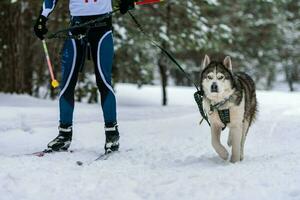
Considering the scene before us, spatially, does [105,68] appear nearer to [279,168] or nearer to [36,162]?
[36,162]

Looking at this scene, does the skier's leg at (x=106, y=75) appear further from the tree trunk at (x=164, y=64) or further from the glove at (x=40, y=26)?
the tree trunk at (x=164, y=64)

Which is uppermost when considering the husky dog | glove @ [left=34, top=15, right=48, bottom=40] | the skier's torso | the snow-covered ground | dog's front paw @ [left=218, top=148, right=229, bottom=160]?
the skier's torso

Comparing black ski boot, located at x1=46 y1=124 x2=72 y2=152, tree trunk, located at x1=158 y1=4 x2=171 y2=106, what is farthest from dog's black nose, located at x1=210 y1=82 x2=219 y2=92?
tree trunk, located at x1=158 y1=4 x2=171 y2=106

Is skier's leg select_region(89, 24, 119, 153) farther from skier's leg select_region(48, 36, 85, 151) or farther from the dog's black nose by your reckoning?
the dog's black nose

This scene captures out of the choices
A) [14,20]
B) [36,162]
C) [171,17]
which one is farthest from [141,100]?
[36,162]

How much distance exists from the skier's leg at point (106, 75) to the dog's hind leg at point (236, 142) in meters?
1.36

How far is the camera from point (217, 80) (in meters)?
5.08

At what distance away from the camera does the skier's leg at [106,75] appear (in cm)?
579

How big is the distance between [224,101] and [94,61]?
5.19 ft

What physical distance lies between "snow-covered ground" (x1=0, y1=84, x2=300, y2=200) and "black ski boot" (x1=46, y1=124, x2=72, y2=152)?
188mm

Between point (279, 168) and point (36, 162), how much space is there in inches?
88.9

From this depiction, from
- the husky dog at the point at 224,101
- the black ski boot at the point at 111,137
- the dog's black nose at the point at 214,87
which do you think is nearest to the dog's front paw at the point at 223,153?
the husky dog at the point at 224,101

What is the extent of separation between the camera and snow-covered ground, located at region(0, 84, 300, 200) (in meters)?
4.04

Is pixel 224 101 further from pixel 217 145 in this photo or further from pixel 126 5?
pixel 126 5
